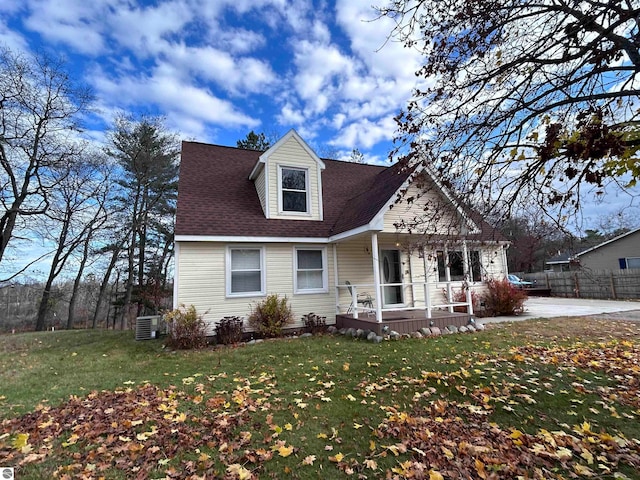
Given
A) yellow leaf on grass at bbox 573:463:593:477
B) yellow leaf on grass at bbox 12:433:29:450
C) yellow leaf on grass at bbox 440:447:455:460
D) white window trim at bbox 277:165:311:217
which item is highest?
white window trim at bbox 277:165:311:217

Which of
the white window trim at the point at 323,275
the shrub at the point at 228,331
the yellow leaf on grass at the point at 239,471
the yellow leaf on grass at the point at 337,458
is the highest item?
the white window trim at the point at 323,275

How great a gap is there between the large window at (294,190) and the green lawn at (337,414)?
5.65 m

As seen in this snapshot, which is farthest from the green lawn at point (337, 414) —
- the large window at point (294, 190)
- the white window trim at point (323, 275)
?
the large window at point (294, 190)

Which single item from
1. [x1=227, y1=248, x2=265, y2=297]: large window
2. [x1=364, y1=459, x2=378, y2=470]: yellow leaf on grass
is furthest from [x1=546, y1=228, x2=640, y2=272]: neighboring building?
[x1=364, y1=459, x2=378, y2=470]: yellow leaf on grass

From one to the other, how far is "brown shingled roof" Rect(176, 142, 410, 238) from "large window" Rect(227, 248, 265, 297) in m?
0.69

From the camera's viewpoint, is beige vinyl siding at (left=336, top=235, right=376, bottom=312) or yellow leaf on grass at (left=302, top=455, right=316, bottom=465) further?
beige vinyl siding at (left=336, top=235, right=376, bottom=312)

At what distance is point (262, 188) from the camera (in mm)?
11367

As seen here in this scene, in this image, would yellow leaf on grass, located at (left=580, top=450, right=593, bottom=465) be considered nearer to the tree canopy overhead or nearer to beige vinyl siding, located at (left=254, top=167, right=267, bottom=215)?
the tree canopy overhead

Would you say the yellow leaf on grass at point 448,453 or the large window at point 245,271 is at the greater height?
the large window at point 245,271

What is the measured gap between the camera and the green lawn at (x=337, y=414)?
2.95 m

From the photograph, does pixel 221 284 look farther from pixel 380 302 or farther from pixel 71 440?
pixel 71 440

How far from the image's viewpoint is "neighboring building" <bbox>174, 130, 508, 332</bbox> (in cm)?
950

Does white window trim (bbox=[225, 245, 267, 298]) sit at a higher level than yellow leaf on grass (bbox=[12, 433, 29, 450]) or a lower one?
higher

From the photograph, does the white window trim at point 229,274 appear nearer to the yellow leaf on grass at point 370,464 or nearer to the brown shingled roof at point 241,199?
the brown shingled roof at point 241,199
